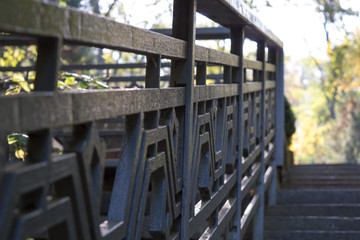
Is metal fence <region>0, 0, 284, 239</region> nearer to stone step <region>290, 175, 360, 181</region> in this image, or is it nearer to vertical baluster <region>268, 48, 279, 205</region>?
vertical baluster <region>268, 48, 279, 205</region>

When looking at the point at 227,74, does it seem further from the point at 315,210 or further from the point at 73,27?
the point at 315,210

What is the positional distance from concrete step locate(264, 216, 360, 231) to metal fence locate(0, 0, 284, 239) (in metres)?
2.76

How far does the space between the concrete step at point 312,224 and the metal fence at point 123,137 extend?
2.76 metres

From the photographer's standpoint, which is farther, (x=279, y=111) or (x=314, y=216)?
(x=279, y=111)

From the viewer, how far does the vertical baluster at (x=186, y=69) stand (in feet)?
6.86

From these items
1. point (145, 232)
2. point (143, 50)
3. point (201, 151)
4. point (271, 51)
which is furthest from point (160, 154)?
point (271, 51)

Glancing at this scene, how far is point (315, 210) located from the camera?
628 cm

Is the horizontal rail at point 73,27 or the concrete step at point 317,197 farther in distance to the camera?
the concrete step at point 317,197

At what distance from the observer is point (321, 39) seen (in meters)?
35.7

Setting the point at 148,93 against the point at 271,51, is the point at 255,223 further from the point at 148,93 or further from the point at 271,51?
the point at 148,93

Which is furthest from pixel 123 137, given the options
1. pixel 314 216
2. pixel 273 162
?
pixel 273 162

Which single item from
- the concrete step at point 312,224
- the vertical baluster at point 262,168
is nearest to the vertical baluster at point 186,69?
the vertical baluster at point 262,168

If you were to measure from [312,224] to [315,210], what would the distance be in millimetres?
540

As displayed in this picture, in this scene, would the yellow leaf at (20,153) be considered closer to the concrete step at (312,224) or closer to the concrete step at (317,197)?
the concrete step at (312,224)
